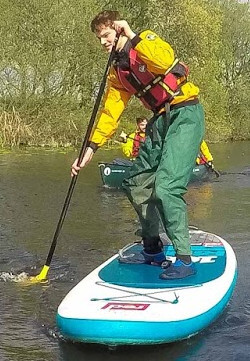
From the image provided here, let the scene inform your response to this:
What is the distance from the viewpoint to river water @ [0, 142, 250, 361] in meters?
4.68

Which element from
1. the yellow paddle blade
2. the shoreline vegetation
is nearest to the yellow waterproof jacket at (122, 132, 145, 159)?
the yellow paddle blade

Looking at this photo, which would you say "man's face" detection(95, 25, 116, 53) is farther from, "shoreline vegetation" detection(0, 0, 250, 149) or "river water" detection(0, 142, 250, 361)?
"shoreline vegetation" detection(0, 0, 250, 149)

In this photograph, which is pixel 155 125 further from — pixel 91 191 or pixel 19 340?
pixel 91 191

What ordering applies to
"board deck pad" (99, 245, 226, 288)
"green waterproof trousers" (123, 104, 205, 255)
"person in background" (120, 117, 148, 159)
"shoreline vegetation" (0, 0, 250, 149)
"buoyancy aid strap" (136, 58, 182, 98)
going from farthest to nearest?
"shoreline vegetation" (0, 0, 250, 149)
"person in background" (120, 117, 148, 159)
"buoyancy aid strap" (136, 58, 182, 98)
"green waterproof trousers" (123, 104, 205, 255)
"board deck pad" (99, 245, 226, 288)

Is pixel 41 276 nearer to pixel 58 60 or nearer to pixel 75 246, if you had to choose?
pixel 75 246

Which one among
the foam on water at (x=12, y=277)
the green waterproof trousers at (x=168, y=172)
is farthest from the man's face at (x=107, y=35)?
the foam on water at (x=12, y=277)

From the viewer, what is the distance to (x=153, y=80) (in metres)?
5.62

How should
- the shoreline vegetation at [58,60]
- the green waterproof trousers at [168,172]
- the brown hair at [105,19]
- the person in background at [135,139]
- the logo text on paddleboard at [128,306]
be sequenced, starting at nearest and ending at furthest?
the logo text on paddleboard at [128,306]
the green waterproof trousers at [168,172]
the brown hair at [105,19]
the person in background at [135,139]
the shoreline vegetation at [58,60]

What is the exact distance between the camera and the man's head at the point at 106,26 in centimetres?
566

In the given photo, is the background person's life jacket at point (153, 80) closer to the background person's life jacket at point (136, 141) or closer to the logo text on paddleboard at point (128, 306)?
the logo text on paddleboard at point (128, 306)

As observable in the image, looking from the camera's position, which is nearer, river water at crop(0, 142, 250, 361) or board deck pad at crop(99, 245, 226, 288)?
river water at crop(0, 142, 250, 361)

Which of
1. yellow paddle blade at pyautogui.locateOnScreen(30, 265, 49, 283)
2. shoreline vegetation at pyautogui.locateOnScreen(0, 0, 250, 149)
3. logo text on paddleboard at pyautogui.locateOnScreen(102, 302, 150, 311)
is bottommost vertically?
shoreline vegetation at pyautogui.locateOnScreen(0, 0, 250, 149)

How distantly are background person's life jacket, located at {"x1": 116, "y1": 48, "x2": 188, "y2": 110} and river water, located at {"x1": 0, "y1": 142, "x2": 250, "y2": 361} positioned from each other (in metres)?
1.72

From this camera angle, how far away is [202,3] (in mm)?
33531
